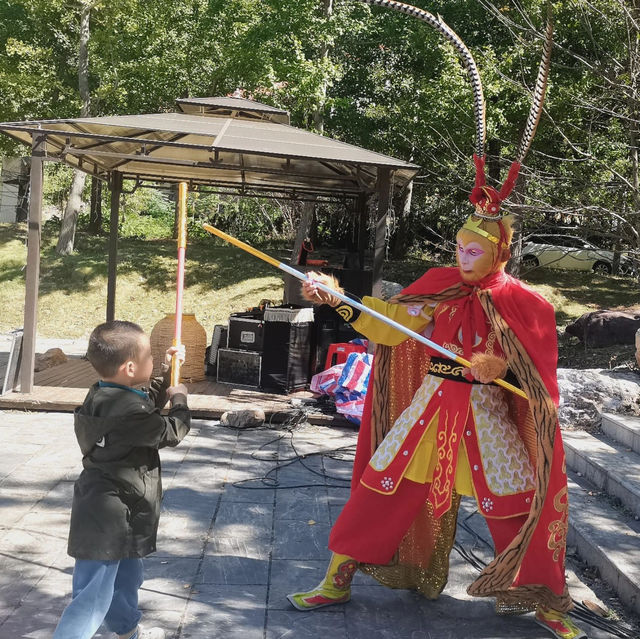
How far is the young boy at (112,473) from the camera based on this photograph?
99.3 inches

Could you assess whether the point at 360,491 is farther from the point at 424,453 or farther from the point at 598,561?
the point at 598,561

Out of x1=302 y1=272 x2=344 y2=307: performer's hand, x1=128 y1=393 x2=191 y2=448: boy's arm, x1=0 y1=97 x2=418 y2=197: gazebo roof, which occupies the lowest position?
x1=128 y1=393 x2=191 y2=448: boy's arm

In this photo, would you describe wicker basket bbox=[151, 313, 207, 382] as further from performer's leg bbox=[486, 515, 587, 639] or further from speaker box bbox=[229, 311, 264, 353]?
performer's leg bbox=[486, 515, 587, 639]

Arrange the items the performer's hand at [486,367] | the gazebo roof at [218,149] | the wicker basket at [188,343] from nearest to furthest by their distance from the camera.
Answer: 1. the performer's hand at [486,367]
2. the gazebo roof at [218,149]
3. the wicker basket at [188,343]

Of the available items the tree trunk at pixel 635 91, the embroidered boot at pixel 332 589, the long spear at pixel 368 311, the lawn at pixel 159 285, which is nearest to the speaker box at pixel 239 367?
the tree trunk at pixel 635 91

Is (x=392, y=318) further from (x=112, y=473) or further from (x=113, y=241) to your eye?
(x=113, y=241)

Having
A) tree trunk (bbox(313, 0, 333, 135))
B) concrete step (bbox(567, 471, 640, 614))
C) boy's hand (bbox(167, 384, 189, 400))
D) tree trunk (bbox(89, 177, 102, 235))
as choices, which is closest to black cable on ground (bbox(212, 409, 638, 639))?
concrete step (bbox(567, 471, 640, 614))

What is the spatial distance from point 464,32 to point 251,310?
10.4 metres

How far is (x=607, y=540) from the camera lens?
4238 mm

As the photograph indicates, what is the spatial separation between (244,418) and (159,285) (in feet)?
33.9

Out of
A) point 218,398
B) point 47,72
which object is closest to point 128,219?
point 47,72

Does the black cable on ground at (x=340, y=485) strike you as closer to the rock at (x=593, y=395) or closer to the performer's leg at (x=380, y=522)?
the performer's leg at (x=380, y=522)

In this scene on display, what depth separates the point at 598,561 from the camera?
4094 mm

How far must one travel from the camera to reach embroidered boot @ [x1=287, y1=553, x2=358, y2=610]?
340cm
